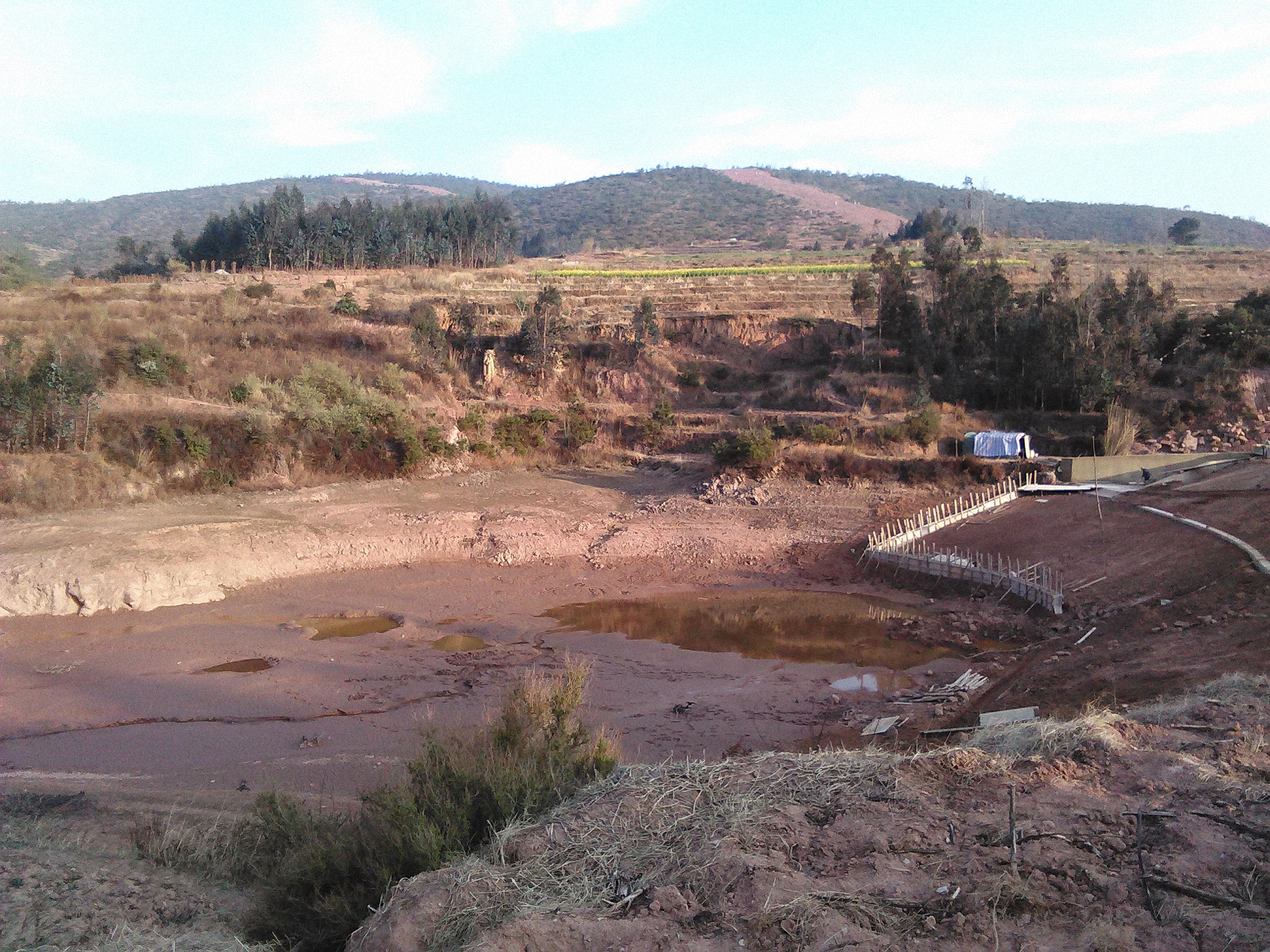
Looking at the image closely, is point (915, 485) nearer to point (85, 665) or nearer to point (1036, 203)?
point (85, 665)

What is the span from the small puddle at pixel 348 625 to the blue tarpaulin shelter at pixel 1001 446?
690 inches

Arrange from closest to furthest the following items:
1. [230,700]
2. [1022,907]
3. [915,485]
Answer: [1022,907]
[230,700]
[915,485]

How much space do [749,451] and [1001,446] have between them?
297 inches

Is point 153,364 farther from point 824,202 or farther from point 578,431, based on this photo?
point 824,202

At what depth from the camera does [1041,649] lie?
12.7 m

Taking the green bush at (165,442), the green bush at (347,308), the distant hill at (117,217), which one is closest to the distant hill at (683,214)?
the distant hill at (117,217)

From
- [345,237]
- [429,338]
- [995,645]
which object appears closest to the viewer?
[995,645]

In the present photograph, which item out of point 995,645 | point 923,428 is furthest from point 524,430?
point 995,645

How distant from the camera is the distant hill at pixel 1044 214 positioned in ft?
313

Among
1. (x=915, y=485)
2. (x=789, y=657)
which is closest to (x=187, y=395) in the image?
(x=789, y=657)

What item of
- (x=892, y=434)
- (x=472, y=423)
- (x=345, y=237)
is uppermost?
(x=345, y=237)

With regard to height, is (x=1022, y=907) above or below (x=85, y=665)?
above

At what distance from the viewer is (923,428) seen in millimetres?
24312

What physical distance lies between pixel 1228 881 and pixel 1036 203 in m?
134
